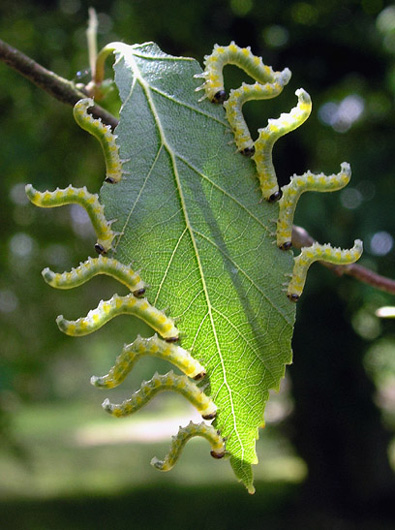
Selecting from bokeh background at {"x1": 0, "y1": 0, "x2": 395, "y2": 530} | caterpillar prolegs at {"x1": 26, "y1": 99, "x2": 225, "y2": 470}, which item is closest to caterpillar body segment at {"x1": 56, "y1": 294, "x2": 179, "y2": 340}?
caterpillar prolegs at {"x1": 26, "y1": 99, "x2": 225, "y2": 470}

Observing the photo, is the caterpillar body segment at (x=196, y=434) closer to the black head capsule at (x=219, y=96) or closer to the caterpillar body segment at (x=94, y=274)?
the caterpillar body segment at (x=94, y=274)

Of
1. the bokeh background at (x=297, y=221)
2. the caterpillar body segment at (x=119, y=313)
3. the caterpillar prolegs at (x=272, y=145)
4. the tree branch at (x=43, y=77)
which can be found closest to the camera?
the caterpillar body segment at (x=119, y=313)

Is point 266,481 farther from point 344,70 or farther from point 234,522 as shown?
point 344,70

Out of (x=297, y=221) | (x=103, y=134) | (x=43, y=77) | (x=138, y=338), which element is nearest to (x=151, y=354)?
(x=138, y=338)

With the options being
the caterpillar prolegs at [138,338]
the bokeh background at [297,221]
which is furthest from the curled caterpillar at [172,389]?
the bokeh background at [297,221]

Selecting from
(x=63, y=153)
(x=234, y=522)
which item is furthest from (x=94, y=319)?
(x=234, y=522)
